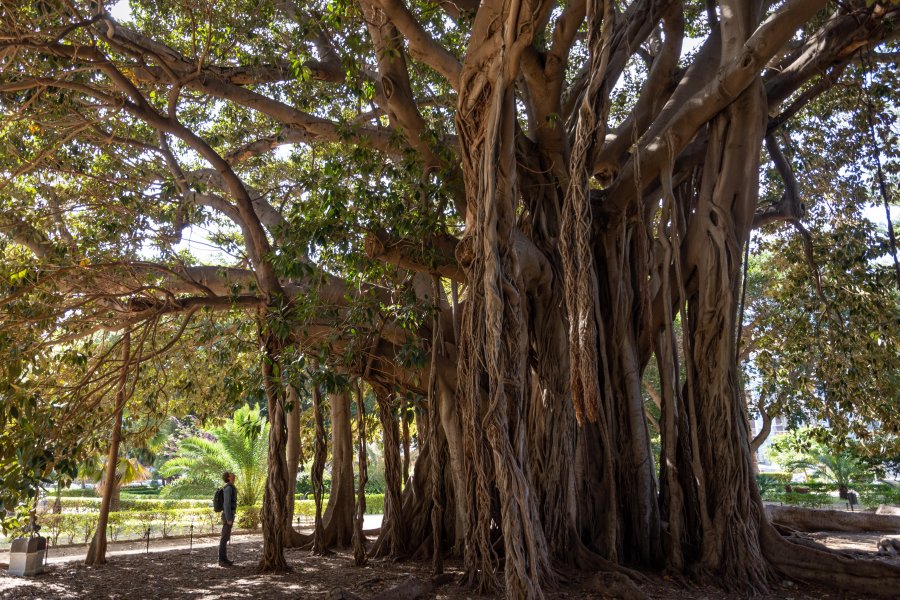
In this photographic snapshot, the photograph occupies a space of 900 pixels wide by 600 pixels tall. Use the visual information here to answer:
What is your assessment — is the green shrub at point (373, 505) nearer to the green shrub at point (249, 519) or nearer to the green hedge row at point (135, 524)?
the green hedge row at point (135, 524)

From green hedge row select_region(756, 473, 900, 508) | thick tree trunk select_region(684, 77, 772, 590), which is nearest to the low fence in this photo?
thick tree trunk select_region(684, 77, 772, 590)

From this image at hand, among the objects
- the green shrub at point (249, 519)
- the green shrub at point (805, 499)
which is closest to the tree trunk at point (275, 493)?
the green shrub at point (249, 519)

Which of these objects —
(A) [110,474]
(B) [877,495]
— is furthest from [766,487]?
(A) [110,474]

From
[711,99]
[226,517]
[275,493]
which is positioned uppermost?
[711,99]

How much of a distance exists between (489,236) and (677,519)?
2.87m

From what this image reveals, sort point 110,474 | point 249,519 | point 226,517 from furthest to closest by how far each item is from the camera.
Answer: point 249,519, point 226,517, point 110,474

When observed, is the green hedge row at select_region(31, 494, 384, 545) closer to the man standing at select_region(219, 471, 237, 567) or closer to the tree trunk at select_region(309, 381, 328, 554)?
the man standing at select_region(219, 471, 237, 567)

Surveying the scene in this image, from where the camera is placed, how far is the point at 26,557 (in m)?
6.13

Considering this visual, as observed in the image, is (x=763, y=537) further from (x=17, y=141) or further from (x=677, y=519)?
(x=17, y=141)

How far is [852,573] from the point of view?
483cm

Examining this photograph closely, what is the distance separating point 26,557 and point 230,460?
7.30m

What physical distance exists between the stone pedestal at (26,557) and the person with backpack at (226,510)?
1546mm

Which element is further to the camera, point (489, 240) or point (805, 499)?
point (805, 499)

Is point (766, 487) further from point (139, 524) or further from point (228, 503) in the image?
point (228, 503)
